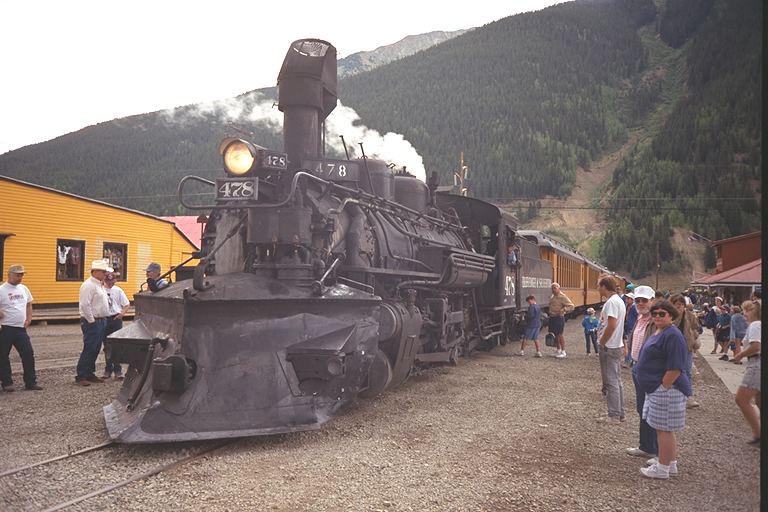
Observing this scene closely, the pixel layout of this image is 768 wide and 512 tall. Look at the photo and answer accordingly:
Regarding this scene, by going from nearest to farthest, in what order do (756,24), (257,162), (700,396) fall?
(756,24)
(257,162)
(700,396)

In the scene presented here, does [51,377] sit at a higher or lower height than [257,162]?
lower

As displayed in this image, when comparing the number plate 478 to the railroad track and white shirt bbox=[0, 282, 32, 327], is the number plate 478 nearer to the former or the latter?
the railroad track

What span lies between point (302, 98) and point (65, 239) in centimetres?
1637

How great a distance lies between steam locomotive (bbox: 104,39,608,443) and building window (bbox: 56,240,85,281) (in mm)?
15413

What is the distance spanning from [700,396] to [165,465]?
7.51 meters

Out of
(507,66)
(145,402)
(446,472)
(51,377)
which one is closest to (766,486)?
(446,472)

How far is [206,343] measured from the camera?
187 inches

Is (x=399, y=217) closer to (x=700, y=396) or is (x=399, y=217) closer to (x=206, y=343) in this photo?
(x=206, y=343)

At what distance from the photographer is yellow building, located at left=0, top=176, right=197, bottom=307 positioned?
1795cm

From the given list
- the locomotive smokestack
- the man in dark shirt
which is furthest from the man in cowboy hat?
the man in dark shirt

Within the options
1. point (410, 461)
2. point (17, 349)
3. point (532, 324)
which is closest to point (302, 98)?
point (410, 461)

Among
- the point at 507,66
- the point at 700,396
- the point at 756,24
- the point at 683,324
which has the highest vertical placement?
the point at 507,66

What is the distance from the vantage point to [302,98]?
6555 millimetres

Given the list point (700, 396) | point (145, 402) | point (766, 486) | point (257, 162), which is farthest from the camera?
point (700, 396)
